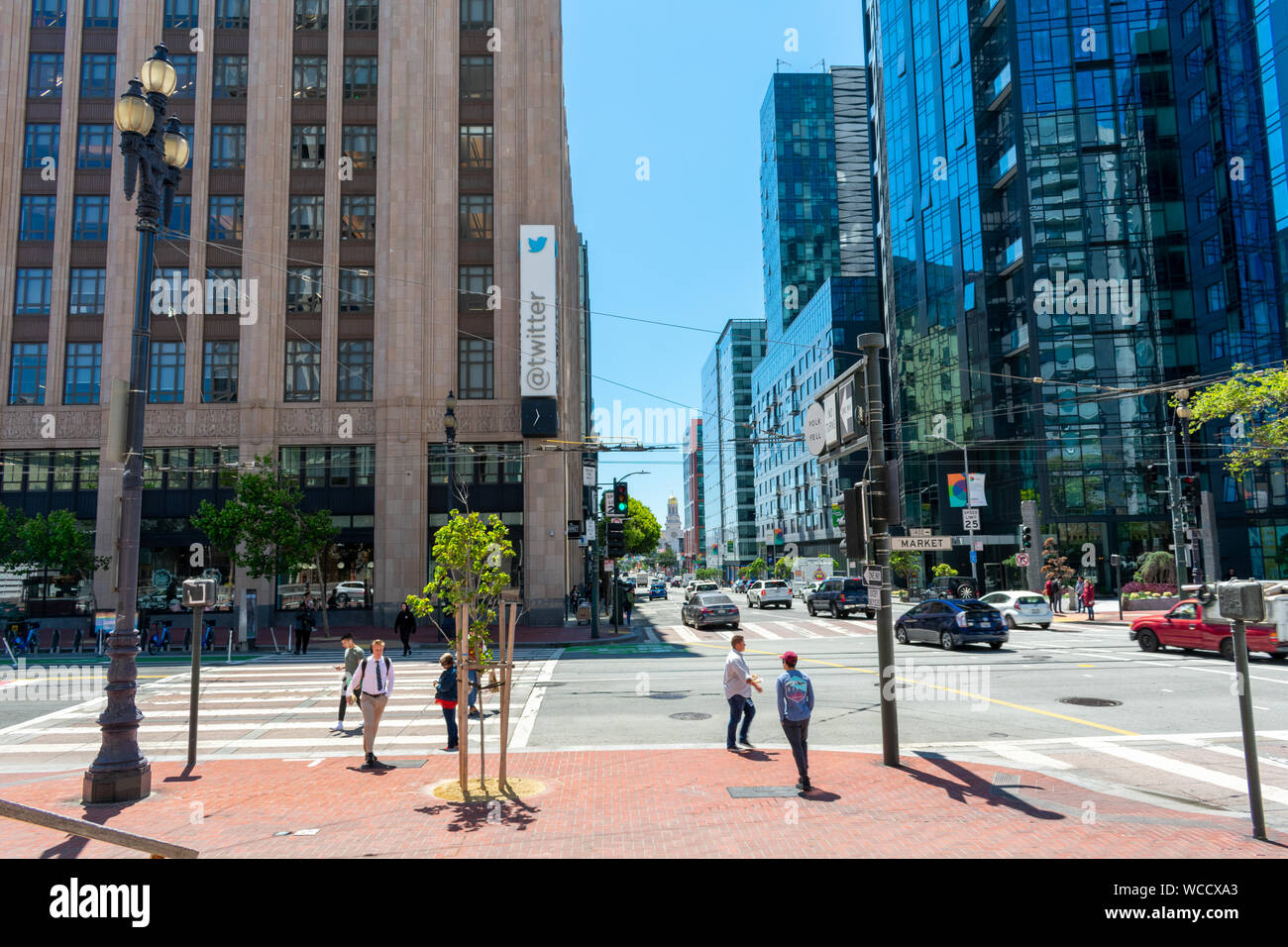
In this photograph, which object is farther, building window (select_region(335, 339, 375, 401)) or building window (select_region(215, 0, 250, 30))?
building window (select_region(215, 0, 250, 30))

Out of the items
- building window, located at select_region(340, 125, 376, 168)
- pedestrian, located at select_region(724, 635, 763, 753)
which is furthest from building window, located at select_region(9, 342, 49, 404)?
pedestrian, located at select_region(724, 635, 763, 753)

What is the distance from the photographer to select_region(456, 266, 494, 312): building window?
3722cm

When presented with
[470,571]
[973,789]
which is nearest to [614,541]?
[470,571]

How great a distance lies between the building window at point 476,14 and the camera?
38625 millimetres

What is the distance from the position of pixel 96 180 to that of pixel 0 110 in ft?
17.9

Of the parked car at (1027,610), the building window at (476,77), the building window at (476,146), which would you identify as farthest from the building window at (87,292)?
the parked car at (1027,610)

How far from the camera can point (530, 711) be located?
14828 mm

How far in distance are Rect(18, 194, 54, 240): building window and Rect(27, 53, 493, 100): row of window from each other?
17.2 feet

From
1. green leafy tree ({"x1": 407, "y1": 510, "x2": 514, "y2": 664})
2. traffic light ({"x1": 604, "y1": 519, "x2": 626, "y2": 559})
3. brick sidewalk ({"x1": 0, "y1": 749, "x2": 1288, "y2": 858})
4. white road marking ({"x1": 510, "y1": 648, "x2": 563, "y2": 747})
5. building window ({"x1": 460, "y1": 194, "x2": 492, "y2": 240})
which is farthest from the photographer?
building window ({"x1": 460, "y1": 194, "x2": 492, "y2": 240})

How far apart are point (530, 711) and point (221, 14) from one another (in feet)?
134

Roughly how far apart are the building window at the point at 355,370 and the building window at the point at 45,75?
19.6 meters

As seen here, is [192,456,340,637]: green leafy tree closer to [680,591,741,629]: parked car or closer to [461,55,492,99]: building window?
[680,591,741,629]: parked car

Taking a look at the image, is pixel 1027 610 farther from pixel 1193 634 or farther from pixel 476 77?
pixel 476 77

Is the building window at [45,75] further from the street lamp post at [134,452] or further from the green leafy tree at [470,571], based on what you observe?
the green leafy tree at [470,571]
